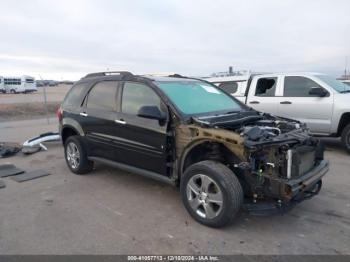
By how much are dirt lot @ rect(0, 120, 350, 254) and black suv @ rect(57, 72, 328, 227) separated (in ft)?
1.10

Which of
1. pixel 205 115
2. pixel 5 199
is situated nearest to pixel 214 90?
pixel 205 115

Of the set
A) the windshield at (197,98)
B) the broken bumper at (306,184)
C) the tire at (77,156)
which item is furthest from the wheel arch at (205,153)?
the tire at (77,156)

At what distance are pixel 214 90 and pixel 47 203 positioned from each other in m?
3.10

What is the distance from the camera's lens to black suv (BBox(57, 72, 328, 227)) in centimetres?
370

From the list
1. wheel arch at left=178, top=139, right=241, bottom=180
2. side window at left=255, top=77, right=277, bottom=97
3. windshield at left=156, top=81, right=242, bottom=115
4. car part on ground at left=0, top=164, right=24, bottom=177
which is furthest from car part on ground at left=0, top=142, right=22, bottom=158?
side window at left=255, top=77, right=277, bottom=97

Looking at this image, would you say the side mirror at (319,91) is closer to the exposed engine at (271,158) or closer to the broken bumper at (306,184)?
the broken bumper at (306,184)

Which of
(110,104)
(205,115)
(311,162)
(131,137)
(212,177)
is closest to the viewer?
(212,177)

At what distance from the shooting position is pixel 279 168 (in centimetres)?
367

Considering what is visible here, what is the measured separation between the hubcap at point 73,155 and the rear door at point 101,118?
39 cm

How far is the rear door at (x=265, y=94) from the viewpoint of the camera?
851cm

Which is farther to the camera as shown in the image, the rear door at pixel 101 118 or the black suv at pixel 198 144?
the rear door at pixel 101 118

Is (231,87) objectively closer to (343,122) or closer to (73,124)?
(343,122)

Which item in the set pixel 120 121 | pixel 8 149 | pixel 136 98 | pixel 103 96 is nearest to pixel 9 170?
pixel 8 149

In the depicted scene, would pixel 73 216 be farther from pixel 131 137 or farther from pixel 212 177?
pixel 212 177
